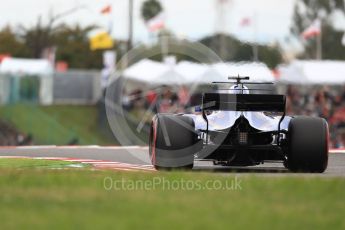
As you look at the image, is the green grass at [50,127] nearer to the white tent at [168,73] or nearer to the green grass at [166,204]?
the white tent at [168,73]

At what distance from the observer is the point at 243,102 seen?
582 inches

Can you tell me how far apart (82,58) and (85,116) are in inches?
1930

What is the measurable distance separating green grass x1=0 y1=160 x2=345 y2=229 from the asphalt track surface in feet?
11.7

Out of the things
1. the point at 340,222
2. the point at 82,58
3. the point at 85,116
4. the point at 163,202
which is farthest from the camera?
the point at 82,58

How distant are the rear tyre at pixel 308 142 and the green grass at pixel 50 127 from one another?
1928cm

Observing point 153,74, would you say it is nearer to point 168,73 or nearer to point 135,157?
point 168,73

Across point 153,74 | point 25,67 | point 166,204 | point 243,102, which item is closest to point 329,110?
point 153,74

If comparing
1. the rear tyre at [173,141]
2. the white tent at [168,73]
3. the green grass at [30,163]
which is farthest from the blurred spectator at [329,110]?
the rear tyre at [173,141]

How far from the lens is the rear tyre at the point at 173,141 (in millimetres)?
14320

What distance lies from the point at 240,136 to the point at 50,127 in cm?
2104

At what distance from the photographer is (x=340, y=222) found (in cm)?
841

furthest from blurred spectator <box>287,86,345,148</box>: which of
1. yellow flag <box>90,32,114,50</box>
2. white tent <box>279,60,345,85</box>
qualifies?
yellow flag <box>90,32,114,50</box>

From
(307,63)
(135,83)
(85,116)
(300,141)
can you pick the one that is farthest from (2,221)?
(135,83)

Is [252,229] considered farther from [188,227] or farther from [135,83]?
[135,83]
